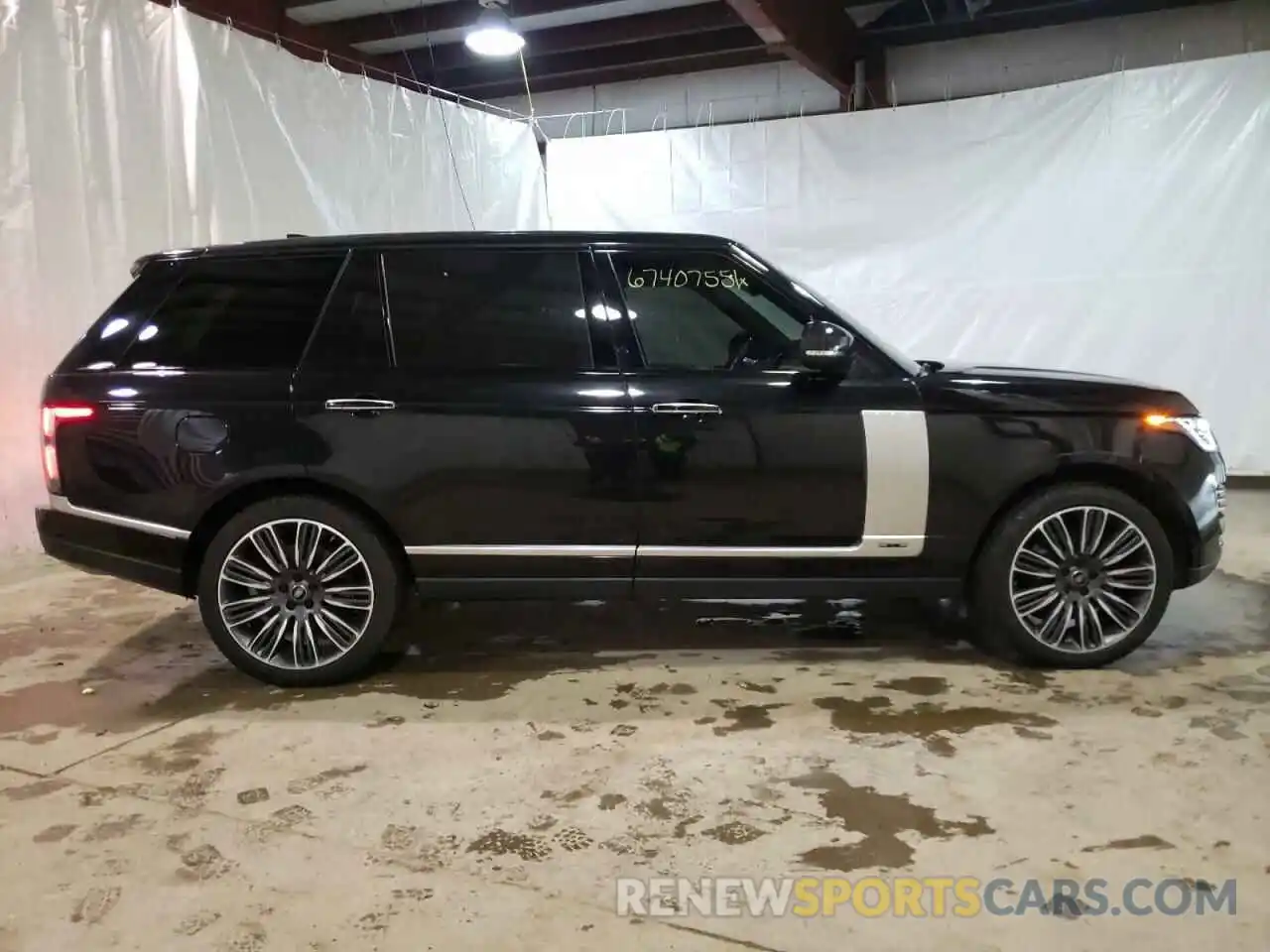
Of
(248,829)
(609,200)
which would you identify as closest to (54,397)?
(248,829)

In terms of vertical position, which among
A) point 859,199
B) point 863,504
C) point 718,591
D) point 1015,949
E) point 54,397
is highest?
point 859,199

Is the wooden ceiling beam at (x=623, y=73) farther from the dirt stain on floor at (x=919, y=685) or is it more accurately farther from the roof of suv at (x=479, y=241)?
the dirt stain on floor at (x=919, y=685)

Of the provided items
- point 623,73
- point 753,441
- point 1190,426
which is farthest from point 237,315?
point 623,73

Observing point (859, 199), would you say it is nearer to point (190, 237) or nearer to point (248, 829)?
point (190, 237)

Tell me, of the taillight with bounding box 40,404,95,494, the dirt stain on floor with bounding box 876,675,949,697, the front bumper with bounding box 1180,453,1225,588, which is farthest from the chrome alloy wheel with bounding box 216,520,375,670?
the front bumper with bounding box 1180,453,1225,588

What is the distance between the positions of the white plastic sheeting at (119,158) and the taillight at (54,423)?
7.62 ft

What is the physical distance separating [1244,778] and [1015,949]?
115 centimetres

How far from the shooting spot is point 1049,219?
6.90 m

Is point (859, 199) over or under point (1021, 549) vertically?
over

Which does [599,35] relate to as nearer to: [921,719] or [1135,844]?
[921,719]

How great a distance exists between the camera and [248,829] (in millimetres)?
2416

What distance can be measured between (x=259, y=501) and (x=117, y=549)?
0.54 m

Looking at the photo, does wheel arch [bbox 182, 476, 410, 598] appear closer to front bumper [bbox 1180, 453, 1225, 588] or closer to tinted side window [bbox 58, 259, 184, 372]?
tinted side window [bbox 58, 259, 184, 372]

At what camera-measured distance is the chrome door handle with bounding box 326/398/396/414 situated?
10.6ft
